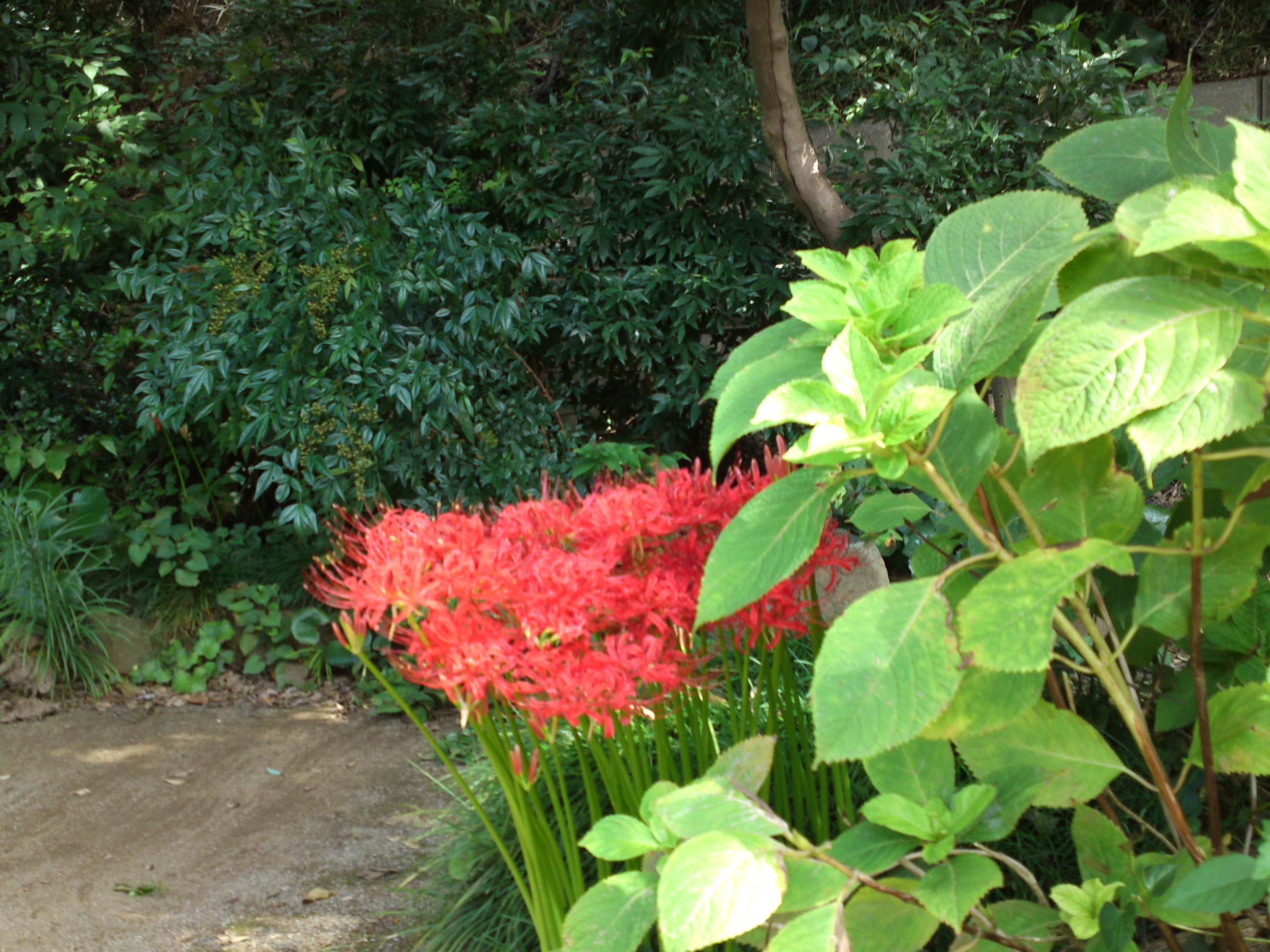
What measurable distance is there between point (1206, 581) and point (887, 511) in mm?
459

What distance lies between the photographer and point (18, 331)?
5.48 meters

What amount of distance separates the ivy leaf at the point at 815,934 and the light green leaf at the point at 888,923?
0.50ft

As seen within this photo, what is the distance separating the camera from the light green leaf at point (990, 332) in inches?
36.0

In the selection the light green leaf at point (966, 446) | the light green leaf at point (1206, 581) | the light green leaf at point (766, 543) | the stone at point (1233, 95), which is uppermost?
the stone at point (1233, 95)

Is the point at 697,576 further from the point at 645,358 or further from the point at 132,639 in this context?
the point at 132,639

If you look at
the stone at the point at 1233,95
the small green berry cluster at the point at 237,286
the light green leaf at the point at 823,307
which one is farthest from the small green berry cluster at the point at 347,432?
the stone at the point at 1233,95

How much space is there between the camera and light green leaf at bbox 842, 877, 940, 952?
1055 millimetres

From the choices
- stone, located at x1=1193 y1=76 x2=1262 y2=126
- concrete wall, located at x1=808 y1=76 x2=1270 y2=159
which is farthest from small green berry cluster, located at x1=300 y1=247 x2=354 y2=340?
stone, located at x1=1193 y1=76 x2=1262 y2=126

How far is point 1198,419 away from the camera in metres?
0.84

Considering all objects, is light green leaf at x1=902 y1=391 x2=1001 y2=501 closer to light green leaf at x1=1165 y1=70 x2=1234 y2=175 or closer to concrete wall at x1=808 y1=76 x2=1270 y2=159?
light green leaf at x1=1165 y1=70 x2=1234 y2=175

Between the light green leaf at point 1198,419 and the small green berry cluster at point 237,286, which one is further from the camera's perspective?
the small green berry cluster at point 237,286

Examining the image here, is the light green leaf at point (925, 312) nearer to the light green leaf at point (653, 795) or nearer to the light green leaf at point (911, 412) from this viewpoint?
the light green leaf at point (911, 412)

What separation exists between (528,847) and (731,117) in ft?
12.0

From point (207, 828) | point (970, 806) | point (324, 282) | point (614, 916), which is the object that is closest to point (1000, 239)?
point (970, 806)
